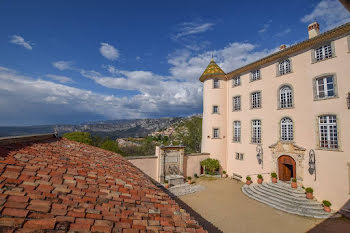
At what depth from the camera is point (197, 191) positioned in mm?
17219

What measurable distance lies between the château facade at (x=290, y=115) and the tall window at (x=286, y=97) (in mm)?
59

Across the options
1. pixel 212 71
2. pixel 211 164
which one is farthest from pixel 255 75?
pixel 211 164

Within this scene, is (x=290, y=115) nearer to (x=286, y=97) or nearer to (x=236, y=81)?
(x=286, y=97)

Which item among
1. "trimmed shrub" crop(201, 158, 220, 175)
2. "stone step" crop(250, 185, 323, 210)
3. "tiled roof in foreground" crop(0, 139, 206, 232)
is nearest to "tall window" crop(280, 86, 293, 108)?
"stone step" crop(250, 185, 323, 210)

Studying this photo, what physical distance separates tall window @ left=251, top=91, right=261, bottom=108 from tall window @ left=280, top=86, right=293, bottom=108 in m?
2.30

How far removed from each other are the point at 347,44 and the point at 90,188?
18.8m

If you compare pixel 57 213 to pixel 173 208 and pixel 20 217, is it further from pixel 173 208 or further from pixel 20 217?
pixel 173 208

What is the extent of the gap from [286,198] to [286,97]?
9.39 m

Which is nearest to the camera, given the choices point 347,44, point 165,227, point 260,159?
point 165,227

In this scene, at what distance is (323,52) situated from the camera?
13.8 m

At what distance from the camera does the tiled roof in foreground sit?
2.53 metres

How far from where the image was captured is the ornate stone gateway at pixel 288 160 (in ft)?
48.9

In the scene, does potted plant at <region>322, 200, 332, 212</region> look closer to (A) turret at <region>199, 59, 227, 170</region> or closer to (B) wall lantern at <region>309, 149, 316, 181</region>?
(B) wall lantern at <region>309, 149, 316, 181</region>

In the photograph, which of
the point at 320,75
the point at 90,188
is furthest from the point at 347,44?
the point at 90,188
